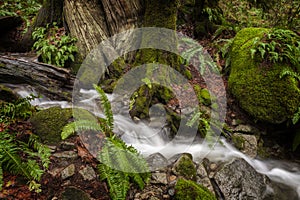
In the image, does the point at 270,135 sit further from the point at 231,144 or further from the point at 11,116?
the point at 11,116

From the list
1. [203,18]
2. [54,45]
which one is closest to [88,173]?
[54,45]

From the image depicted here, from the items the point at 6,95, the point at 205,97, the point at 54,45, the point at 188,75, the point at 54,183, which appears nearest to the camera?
the point at 54,183

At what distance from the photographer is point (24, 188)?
9.40 feet

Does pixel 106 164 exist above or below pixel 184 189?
above

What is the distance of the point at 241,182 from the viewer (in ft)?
13.0

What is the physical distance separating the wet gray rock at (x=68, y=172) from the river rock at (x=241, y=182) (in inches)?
88.8

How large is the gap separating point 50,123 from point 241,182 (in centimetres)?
325

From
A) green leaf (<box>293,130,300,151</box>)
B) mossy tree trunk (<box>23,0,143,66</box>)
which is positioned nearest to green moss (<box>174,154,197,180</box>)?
green leaf (<box>293,130,300,151</box>)

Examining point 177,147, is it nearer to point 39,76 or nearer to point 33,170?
point 33,170

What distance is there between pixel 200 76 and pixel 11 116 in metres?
4.45

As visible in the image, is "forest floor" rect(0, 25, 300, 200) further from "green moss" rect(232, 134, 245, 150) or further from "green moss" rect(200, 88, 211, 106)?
"green moss" rect(200, 88, 211, 106)

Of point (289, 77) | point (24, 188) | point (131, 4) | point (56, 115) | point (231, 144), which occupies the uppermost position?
point (131, 4)

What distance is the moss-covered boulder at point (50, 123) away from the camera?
369 cm

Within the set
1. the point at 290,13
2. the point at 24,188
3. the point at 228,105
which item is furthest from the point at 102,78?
the point at 290,13
